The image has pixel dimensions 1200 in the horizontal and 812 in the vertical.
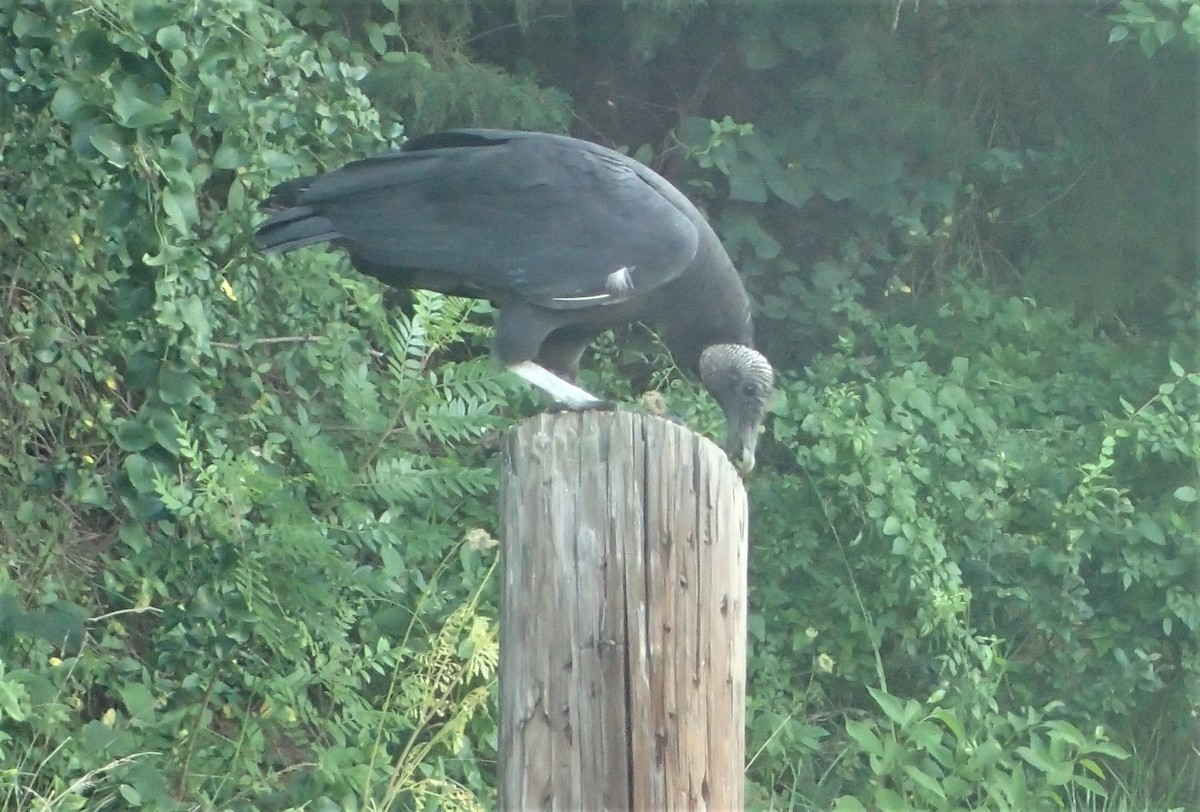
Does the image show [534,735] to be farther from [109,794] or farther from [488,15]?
[488,15]

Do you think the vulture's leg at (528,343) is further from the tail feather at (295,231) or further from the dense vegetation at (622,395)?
the tail feather at (295,231)

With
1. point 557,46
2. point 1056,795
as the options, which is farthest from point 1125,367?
point 557,46

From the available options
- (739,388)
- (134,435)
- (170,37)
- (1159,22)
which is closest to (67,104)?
(170,37)

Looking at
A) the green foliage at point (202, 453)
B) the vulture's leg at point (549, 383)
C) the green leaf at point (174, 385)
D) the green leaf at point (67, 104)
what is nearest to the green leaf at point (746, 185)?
the green foliage at point (202, 453)

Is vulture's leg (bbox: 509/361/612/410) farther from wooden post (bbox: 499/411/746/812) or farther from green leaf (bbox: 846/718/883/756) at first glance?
green leaf (bbox: 846/718/883/756)

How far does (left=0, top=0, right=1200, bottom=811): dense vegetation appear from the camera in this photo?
9.56ft

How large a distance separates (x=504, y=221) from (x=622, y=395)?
5.56 ft

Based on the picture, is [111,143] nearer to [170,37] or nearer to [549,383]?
[170,37]

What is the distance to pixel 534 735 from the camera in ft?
5.79

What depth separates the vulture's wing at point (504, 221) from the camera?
2.82 meters

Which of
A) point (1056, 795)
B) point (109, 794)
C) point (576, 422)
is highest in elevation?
point (576, 422)

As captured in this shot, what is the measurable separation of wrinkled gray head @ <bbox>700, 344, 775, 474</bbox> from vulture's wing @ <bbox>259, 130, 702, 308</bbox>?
34cm

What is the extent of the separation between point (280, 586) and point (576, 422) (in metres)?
1.46

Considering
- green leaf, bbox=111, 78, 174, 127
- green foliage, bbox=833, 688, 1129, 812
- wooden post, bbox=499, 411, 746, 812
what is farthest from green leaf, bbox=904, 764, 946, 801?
green leaf, bbox=111, 78, 174, 127
